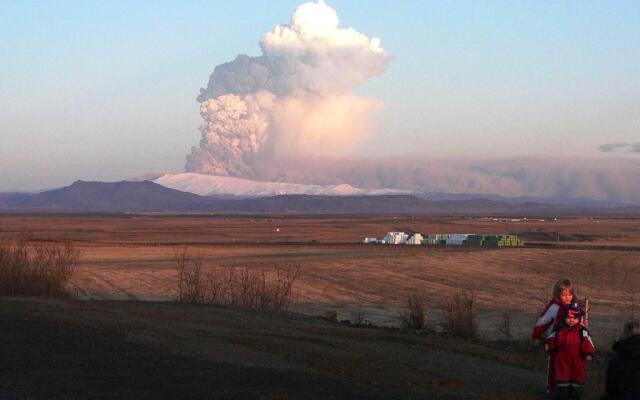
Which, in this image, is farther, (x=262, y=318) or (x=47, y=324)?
(x=262, y=318)

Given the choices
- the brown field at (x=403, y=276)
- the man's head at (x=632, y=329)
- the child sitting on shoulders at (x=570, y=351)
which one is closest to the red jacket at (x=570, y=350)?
the child sitting on shoulders at (x=570, y=351)

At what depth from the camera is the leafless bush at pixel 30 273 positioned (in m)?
20.6

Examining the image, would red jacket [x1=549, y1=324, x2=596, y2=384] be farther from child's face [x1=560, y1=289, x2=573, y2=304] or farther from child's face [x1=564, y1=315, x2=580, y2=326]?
child's face [x1=560, y1=289, x2=573, y2=304]

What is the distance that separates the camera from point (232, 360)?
1183cm

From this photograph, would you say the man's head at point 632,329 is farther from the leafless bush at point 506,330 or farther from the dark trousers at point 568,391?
the leafless bush at point 506,330

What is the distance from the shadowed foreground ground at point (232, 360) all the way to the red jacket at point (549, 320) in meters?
0.83

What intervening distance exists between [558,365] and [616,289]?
2329 centimetres

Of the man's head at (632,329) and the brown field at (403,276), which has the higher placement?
the man's head at (632,329)

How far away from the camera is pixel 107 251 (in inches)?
2051

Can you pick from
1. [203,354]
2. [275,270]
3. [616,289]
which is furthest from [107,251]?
[203,354]

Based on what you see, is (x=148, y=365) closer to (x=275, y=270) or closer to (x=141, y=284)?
(x=141, y=284)

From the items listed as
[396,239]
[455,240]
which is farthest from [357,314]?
[396,239]

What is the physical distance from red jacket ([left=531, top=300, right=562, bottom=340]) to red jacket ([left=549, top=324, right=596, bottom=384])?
0.09 m

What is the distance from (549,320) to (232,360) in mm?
3926
